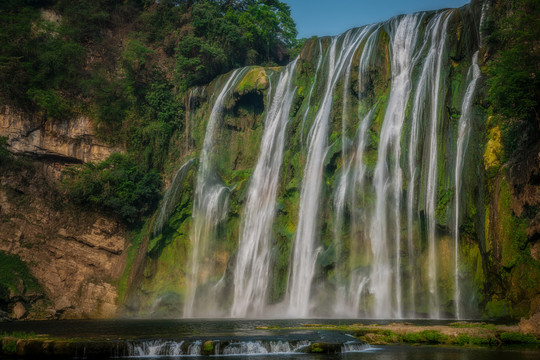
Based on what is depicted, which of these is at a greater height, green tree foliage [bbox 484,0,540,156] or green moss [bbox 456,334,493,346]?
green tree foliage [bbox 484,0,540,156]

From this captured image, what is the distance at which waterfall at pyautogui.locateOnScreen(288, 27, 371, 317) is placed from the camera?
1086 inches

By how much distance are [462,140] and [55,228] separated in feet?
86.0

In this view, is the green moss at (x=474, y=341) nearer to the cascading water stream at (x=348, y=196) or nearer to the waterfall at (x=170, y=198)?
the cascading water stream at (x=348, y=196)

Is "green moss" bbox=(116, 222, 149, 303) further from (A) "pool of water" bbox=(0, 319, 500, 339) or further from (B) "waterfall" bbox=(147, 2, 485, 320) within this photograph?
(A) "pool of water" bbox=(0, 319, 500, 339)

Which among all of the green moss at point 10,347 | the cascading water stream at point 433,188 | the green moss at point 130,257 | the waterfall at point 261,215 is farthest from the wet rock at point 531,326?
the green moss at point 130,257

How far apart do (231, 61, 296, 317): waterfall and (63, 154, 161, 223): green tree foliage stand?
7.97 metres

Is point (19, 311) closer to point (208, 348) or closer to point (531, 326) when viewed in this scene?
point (208, 348)

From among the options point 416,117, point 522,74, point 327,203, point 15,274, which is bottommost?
point 15,274

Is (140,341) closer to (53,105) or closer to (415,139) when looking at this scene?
(415,139)

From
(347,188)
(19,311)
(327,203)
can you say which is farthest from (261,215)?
(19,311)

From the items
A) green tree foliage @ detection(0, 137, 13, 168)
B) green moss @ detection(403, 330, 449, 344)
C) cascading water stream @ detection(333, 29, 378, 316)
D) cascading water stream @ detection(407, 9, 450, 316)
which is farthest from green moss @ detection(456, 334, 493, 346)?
green tree foliage @ detection(0, 137, 13, 168)

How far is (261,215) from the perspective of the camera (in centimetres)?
3181

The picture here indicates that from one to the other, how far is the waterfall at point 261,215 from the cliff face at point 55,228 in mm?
9311

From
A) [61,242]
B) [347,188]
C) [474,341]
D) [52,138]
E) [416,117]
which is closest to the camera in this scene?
[474,341]
